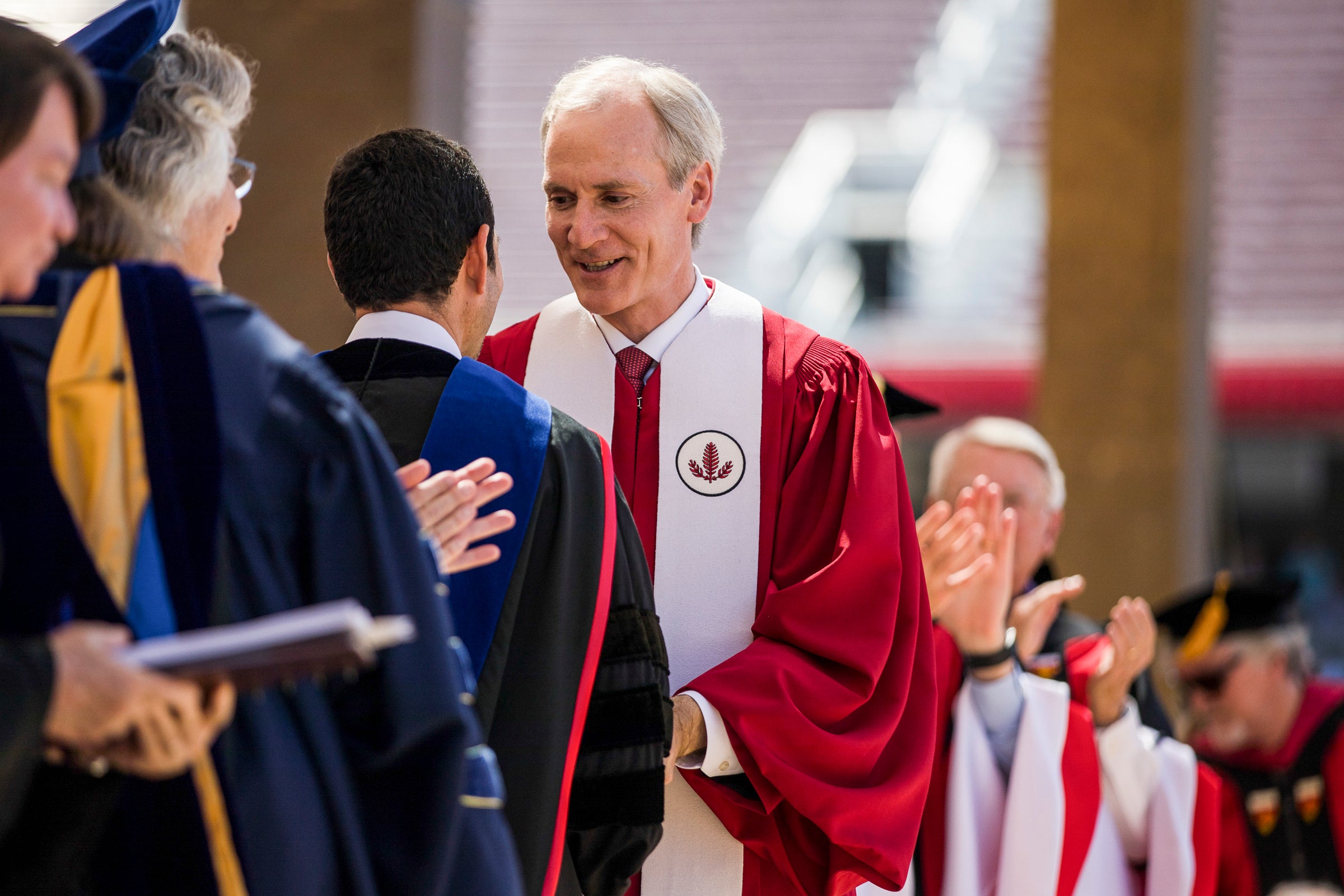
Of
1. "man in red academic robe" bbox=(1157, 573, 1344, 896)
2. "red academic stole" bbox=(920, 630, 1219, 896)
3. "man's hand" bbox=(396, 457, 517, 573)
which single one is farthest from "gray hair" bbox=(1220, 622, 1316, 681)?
"man's hand" bbox=(396, 457, 517, 573)

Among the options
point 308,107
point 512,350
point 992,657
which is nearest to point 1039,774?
point 992,657

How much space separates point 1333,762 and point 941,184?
34.4 ft

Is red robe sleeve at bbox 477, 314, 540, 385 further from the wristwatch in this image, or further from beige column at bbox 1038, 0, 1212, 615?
beige column at bbox 1038, 0, 1212, 615

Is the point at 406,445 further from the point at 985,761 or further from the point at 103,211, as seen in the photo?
the point at 985,761

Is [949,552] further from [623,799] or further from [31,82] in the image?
[31,82]

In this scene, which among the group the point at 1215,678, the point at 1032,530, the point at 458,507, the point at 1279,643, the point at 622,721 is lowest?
the point at 1215,678

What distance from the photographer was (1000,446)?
181 inches

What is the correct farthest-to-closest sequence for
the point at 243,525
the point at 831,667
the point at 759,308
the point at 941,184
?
the point at 941,184
the point at 759,308
the point at 831,667
the point at 243,525

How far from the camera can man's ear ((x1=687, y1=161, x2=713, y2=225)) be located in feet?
10.6

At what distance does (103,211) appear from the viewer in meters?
1.92

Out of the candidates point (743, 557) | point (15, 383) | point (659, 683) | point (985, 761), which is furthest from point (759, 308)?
point (15, 383)

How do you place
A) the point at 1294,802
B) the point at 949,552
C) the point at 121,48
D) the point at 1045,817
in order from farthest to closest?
the point at 1294,802, the point at 1045,817, the point at 949,552, the point at 121,48

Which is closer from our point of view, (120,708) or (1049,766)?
(120,708)

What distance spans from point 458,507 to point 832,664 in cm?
99
